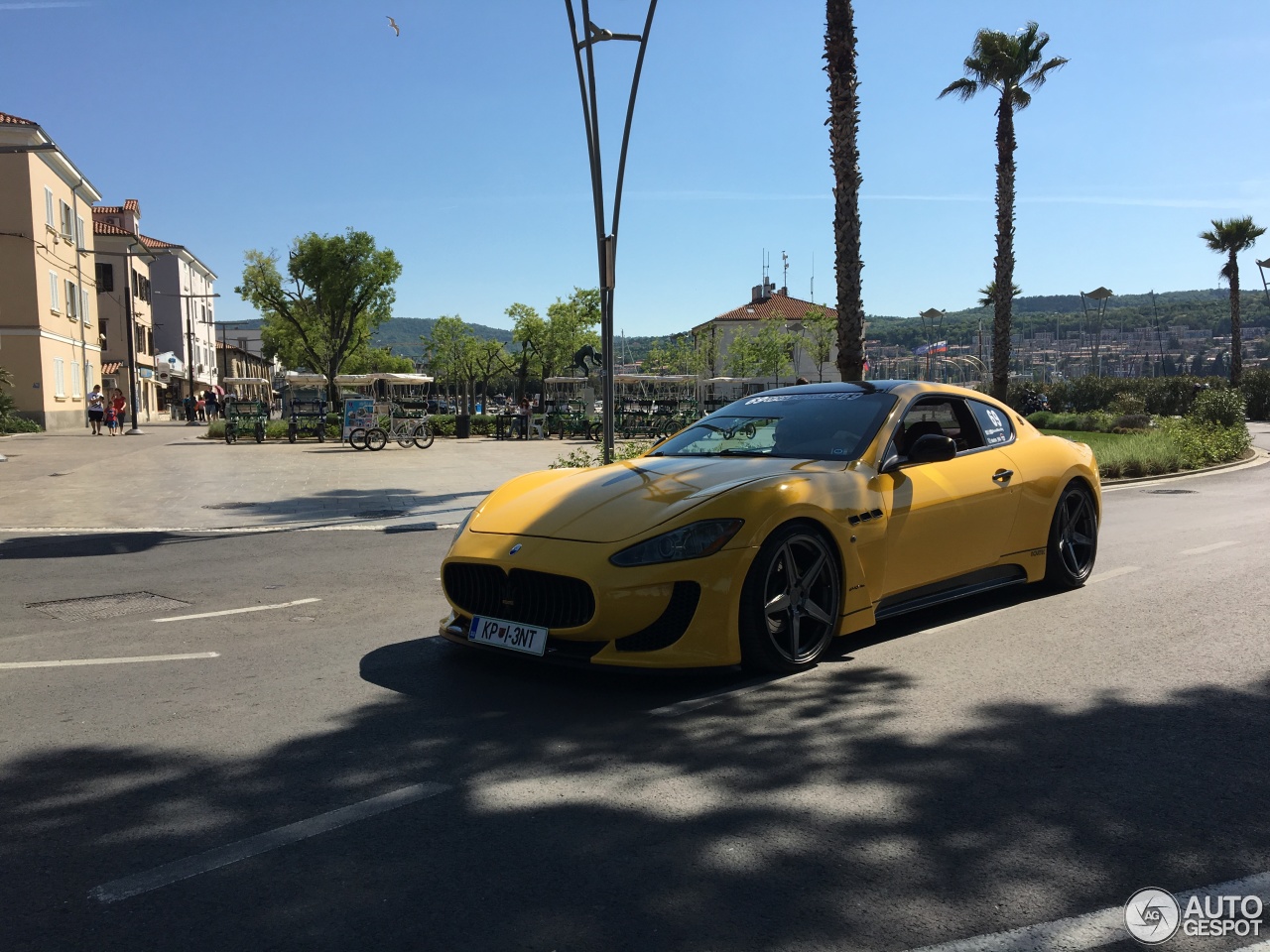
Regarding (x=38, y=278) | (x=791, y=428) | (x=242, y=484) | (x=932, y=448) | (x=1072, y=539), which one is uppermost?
(x=38, y=278)

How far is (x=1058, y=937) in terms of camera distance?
2645 mm

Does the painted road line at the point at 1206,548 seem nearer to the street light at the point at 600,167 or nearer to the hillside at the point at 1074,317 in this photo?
the street light at the point at 600,167

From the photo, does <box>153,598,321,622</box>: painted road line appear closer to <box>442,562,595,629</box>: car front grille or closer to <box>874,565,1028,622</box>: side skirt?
<box>442,562,595,629</box>: car front grille

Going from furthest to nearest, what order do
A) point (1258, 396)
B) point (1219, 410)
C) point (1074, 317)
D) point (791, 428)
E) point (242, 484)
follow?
point (1074, 317) → point (1258, 396) → point (1219, 410) → point (242, 484) → point (791, 428)

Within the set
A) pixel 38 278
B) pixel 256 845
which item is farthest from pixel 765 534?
pixel 38 278

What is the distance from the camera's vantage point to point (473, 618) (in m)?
5.20

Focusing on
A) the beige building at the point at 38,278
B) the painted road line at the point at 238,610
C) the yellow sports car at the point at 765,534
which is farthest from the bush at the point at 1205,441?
the beige building at the point at 38,278

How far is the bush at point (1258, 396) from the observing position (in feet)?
163

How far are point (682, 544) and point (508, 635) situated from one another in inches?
37.0

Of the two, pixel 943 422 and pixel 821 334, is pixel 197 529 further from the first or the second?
pixel 821 334

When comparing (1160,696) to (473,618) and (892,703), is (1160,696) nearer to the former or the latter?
(892,703)

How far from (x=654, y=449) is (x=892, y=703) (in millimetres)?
2612

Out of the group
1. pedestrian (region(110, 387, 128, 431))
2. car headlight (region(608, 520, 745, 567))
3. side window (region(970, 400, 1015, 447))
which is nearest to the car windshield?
side window (region(970, 400, 1015, 447))

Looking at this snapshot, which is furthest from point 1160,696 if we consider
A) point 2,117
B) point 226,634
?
point 2,117
